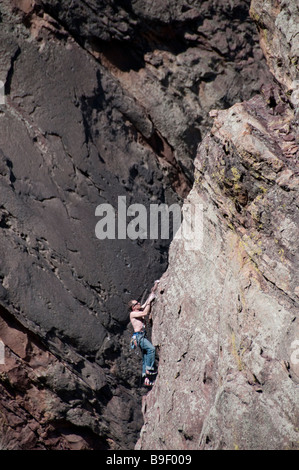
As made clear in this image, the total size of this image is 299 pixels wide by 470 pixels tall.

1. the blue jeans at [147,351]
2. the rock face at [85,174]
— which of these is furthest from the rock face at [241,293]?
the rock face at [85,174]

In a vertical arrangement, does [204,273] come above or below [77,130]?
below

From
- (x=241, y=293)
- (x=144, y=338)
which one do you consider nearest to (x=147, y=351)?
(x=144, y=338)

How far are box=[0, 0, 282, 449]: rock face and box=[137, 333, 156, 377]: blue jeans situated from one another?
1.58 feet

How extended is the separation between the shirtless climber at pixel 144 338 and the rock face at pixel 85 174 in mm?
316

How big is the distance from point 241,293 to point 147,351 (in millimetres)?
2186

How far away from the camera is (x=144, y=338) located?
6523 mm

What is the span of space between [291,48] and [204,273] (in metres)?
2.62

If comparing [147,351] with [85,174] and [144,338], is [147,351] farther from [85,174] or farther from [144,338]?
[85,174]

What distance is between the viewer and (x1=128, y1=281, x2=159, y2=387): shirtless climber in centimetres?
648

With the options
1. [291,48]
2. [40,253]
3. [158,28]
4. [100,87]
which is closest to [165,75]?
[158,28]

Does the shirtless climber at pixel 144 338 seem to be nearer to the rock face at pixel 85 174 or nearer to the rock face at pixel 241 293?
the rock face at pixel 85 174

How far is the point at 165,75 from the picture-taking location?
7660 millimetres

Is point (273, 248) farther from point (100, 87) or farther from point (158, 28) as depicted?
point (158, 28)

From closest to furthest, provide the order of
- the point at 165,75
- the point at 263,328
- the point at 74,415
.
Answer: the point at 263,328 < the point at 74,415 < the point at 165,75
